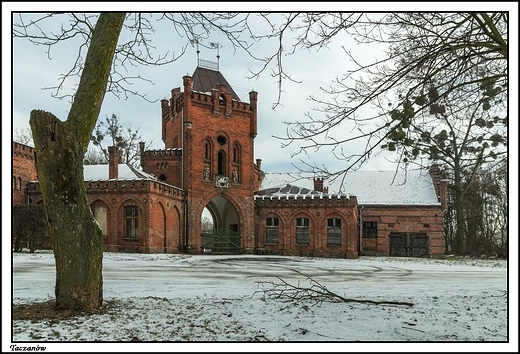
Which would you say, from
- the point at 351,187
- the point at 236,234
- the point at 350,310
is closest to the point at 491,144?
the point at 350,310

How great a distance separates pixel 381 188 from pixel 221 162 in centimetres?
1383

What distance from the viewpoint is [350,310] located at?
6.86 meters

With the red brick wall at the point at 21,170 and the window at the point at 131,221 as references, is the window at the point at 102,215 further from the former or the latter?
the red brick wall at the point at 21,170

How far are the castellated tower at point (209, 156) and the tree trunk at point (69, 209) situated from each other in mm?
22265

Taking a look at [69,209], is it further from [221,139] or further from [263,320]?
[221,139]

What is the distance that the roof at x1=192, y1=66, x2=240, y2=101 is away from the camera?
31.4 metres

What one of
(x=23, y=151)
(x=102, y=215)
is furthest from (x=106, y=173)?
(x=23, y=151)

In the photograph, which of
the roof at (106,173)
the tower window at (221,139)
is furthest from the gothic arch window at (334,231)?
the roof at (106,173)

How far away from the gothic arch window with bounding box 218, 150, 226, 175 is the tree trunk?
24.5 metres

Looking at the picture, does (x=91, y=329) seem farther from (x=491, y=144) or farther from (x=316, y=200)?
(x=316, y=200)

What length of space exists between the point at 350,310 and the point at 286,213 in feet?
79.4

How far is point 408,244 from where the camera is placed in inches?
1367

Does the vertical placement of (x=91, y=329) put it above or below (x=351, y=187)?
below

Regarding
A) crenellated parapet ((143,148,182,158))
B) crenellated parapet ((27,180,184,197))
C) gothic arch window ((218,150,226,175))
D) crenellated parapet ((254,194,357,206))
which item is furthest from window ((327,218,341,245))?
crenellated parapet ((27,180,184,197))
